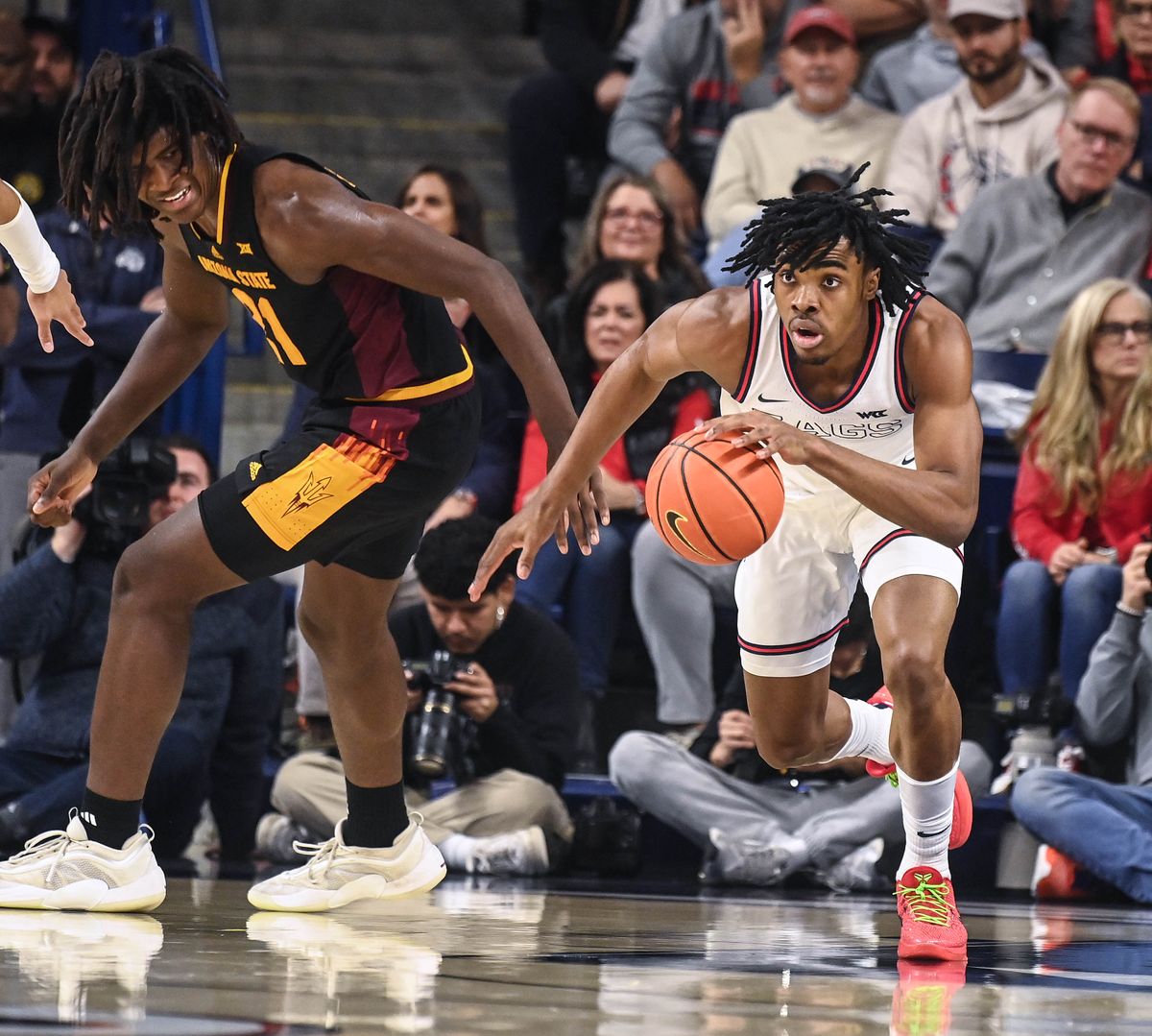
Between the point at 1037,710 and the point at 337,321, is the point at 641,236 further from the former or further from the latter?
the point at 337,321

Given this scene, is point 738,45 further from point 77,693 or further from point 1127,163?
point 77,693

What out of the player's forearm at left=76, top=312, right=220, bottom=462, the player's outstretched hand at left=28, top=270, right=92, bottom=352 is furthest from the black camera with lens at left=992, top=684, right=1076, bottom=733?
the player's outstretched hand at left=28, top=270, right=92, bottom=352

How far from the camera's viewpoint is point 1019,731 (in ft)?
21.0

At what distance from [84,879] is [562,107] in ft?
19.1

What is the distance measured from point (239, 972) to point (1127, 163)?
5.94 meters

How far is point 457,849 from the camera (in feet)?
20.0

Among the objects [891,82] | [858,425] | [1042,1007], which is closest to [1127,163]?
[891,82]

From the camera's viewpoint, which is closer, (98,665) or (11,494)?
(98,665)

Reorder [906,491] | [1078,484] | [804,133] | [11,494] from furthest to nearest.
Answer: [804,133]
[11,494]
[1078,484]
[906,491]

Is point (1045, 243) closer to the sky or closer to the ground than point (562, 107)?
closer to the ground

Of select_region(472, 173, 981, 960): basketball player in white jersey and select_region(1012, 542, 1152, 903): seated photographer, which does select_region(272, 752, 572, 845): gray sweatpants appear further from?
select_region(472, 173, 981, 960): basketball player in white jersey

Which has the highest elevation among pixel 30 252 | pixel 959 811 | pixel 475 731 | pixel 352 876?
pixel 30 252

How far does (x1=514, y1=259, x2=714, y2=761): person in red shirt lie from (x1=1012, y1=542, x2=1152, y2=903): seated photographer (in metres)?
1.69

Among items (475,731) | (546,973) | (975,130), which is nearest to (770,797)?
(475,731)
